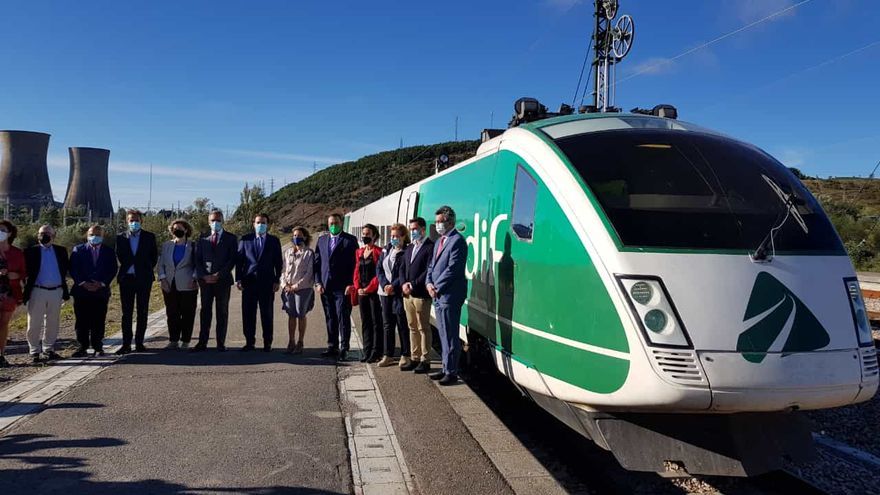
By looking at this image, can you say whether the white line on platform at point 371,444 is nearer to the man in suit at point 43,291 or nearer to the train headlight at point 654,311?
the train headlight at point 654,311

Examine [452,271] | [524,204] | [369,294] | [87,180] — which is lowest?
[369,294]

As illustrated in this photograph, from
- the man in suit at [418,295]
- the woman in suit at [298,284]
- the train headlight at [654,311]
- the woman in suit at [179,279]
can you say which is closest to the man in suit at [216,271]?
the woman in suit at [179,279]

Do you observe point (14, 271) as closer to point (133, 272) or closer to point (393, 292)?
point (133, 272)

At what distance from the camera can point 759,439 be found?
3812 millimetres

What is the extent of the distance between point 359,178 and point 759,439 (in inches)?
3765

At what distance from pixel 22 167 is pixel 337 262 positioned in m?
43.4

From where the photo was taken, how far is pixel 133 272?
27.5ft

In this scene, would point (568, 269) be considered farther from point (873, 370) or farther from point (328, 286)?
point (328, 286)

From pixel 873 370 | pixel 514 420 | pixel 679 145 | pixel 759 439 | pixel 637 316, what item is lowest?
pixel 514 420

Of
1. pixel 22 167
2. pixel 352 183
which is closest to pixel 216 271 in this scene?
pixel 22 167

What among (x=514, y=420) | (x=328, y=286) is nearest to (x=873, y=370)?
(x=514, y=420)

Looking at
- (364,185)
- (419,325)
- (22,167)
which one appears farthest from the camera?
(364,185)

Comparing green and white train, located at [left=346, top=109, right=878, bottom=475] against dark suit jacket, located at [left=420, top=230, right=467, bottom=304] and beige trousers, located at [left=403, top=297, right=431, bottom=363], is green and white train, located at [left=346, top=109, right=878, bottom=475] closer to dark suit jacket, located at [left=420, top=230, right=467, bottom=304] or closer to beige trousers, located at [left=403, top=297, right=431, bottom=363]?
dark suit jacket, located at [left=420, top=230, right=467, bottom=304]

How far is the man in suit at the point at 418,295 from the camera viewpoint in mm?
7293
